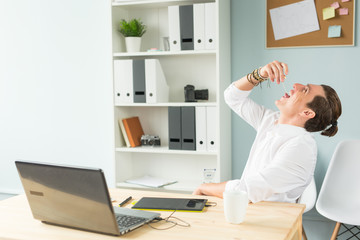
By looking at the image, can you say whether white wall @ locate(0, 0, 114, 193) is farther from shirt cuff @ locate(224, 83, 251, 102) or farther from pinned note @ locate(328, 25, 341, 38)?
pinned note @ locate(328, 25, 341, 38)

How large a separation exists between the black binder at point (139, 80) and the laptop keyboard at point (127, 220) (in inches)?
67.1

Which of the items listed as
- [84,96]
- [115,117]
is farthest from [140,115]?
[84,96]

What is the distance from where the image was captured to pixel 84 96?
381 centimetres

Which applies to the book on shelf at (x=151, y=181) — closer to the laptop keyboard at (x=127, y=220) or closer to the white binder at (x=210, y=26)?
the white binder at (x=210, y=26)

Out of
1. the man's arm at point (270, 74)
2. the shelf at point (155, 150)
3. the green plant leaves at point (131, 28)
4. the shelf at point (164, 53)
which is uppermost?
the green plant leaves at point (131, 28)

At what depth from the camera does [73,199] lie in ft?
4.67

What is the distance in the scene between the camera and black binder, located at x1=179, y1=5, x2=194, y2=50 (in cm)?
304

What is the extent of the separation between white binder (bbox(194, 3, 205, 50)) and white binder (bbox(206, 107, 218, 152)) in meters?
0.45

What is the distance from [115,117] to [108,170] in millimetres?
713

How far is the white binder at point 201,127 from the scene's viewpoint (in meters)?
3.07

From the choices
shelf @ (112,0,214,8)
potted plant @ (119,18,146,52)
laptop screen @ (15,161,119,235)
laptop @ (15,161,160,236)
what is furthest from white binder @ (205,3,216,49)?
laptop screen @ (15,161,119,235)

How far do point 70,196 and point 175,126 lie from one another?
1.76 metres

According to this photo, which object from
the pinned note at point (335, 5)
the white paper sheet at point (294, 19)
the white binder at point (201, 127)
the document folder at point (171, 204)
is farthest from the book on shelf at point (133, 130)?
the pinned note at point (335, 5)

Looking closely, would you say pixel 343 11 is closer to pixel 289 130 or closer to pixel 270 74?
pixel 270 74
